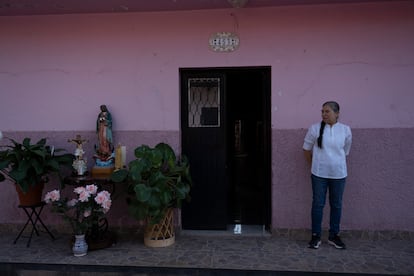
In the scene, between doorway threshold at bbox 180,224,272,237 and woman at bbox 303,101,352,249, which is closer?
woman at bbox 303,101,352,249

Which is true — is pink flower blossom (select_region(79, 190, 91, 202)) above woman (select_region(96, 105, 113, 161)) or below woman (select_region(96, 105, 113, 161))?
below

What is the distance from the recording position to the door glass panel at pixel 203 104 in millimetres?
5215

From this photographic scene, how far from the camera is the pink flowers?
14.0 ft

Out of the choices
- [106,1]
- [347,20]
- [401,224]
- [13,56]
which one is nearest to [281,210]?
[401,224]

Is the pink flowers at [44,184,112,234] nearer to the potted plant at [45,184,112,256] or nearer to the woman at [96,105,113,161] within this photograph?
the potted plant at [45,184,112,256]

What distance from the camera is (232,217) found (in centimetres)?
579

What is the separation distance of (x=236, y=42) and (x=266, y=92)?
31.2 inches

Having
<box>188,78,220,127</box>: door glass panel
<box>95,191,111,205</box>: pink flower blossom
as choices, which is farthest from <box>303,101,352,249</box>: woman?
<box>95,191,111,205</box>: pink flower blossom

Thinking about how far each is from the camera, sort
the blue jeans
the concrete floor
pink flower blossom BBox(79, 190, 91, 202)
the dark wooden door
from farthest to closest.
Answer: the dark wooden door, the blue jeans, pink flower blossom BBox(79, 190, 91, 202), the concrete floor

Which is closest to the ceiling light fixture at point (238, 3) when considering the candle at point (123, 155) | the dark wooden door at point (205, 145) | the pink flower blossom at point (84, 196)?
the dark wooden door at point (205, 145)

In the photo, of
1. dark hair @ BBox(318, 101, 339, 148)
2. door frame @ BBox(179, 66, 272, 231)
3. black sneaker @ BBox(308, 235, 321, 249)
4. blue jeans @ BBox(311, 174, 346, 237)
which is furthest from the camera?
door frame @ BBox(179, 66, 272, 231)

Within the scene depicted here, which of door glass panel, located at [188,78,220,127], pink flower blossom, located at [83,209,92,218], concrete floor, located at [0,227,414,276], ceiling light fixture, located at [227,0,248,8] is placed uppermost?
ceiling light fixture, located at [227,0,248,8]

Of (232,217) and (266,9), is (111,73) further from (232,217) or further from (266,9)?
(232,217)

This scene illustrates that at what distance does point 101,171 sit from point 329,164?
2830 mm
